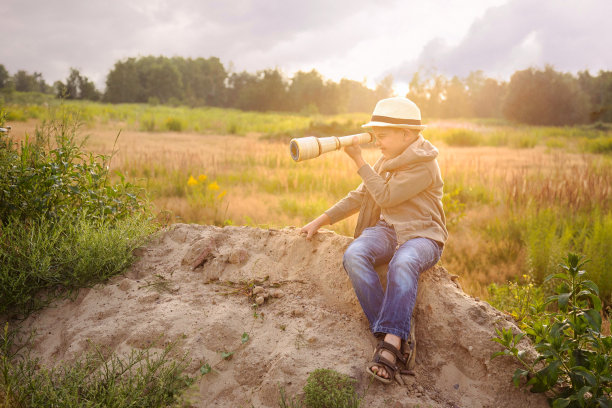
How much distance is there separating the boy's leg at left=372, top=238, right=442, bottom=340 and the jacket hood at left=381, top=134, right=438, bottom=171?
24.6 inches

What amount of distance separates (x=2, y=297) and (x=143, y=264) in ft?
3.22

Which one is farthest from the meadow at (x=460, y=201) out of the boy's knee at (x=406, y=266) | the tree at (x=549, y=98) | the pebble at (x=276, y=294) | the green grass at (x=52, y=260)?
the tree at (x=549, y=98)

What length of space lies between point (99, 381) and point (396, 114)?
2.51m

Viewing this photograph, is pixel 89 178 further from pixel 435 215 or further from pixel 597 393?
pixel 597 393

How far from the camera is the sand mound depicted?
2.29 metres

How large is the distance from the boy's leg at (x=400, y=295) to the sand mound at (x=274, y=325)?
0.84 feet

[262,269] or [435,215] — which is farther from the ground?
[435,215]

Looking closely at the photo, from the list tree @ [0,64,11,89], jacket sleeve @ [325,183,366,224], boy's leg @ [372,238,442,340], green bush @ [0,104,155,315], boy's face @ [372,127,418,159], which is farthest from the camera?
tree @ [0,64,11,89]

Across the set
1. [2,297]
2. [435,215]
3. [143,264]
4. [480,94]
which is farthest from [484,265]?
Answer: [480,94]

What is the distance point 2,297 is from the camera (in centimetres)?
285

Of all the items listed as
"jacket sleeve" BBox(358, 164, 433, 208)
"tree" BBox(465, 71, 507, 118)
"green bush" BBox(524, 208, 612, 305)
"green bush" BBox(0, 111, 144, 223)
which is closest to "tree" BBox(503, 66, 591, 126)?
"tree" BBox(465, 71, 507, 118)

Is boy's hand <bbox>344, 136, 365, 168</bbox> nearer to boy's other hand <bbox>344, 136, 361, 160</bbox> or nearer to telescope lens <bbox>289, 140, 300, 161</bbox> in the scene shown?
boy's other hand <bbox>344, 136, 361, 160</bbox>

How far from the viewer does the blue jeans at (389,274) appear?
2.38 meters

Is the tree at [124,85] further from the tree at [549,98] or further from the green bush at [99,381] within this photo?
the green bush at [99,381]
